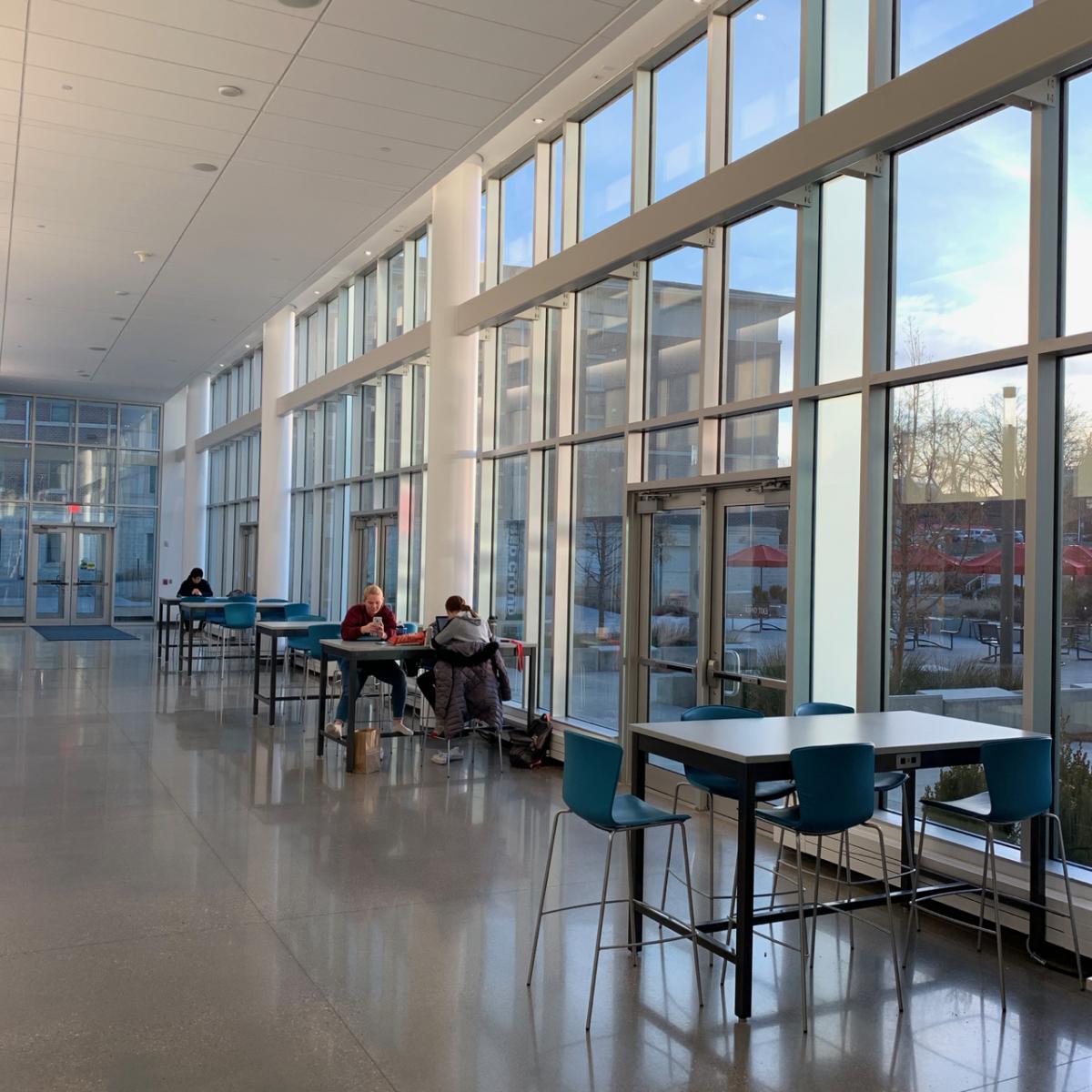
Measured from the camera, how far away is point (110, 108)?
705 cm

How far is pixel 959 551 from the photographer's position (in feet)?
17.3

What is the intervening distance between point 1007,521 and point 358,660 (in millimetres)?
4986

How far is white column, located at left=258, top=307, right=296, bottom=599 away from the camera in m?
16.0

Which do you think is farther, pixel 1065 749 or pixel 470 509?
pixel 470 509

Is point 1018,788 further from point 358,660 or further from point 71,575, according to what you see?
point 71,575

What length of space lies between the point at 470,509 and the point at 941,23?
6003 millimetres

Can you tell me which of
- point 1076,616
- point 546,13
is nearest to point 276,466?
point 546,13

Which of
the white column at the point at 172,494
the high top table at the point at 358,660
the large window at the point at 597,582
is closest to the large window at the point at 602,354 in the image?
→ the large window at the point at 597,582

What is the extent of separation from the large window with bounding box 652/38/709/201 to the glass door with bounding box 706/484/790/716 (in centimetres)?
244

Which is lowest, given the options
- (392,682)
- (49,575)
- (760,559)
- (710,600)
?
(392,682)

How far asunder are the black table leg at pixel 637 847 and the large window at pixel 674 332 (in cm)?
A: 339

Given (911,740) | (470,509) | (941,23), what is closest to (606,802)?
(911,740)

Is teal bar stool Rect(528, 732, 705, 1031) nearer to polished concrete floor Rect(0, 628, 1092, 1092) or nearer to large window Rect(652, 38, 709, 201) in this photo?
polished concrete floor Rect(0, 628, 1092, 1092)

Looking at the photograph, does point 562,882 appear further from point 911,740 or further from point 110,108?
point 110,108
